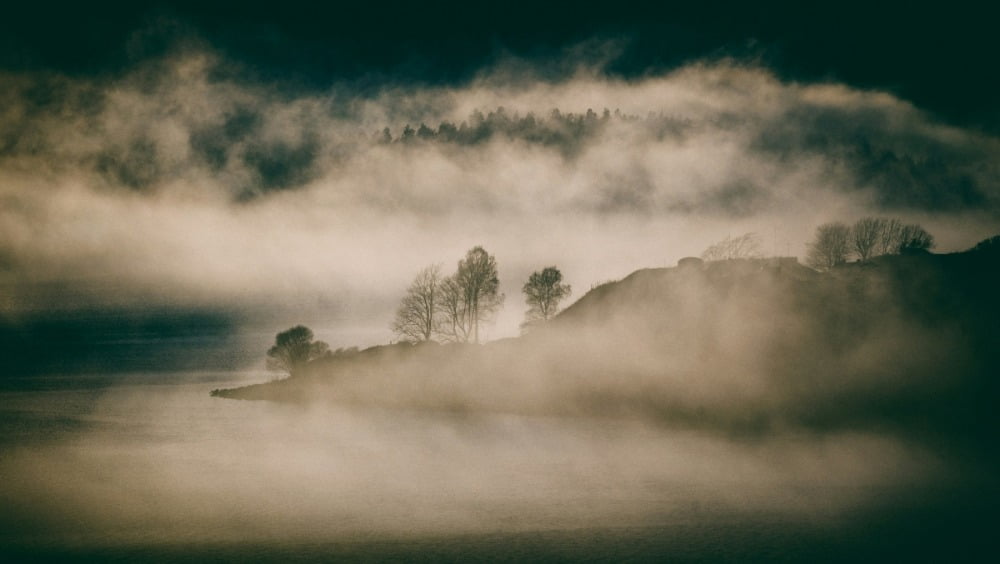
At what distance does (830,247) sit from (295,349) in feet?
318

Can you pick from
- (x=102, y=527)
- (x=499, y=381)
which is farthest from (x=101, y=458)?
(x=499, y=381)

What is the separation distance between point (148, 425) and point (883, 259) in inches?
3791

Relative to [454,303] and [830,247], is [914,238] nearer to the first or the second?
[830,247]

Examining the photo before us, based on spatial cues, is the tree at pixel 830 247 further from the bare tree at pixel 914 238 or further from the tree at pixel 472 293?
the tree at pixel 472 293

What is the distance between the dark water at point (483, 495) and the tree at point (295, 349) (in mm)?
33744

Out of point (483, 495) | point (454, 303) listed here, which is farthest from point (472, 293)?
point (483, 495)

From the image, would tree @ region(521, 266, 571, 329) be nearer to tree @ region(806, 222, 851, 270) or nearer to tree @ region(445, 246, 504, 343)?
tree @ region(445, 246, 504, 343)

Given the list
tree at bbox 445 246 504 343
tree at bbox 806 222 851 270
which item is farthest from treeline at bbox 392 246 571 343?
tree at bbox 806 222 851 270

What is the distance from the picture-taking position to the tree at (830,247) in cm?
10750

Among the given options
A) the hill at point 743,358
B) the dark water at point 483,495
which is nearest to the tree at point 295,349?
the hill at point 743,358

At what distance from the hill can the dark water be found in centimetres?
626

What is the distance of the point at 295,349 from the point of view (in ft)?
318

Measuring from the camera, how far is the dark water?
84.1 feet

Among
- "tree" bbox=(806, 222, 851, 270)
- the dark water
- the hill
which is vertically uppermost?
"tree" bbox=(806, 222, 851, 270)
